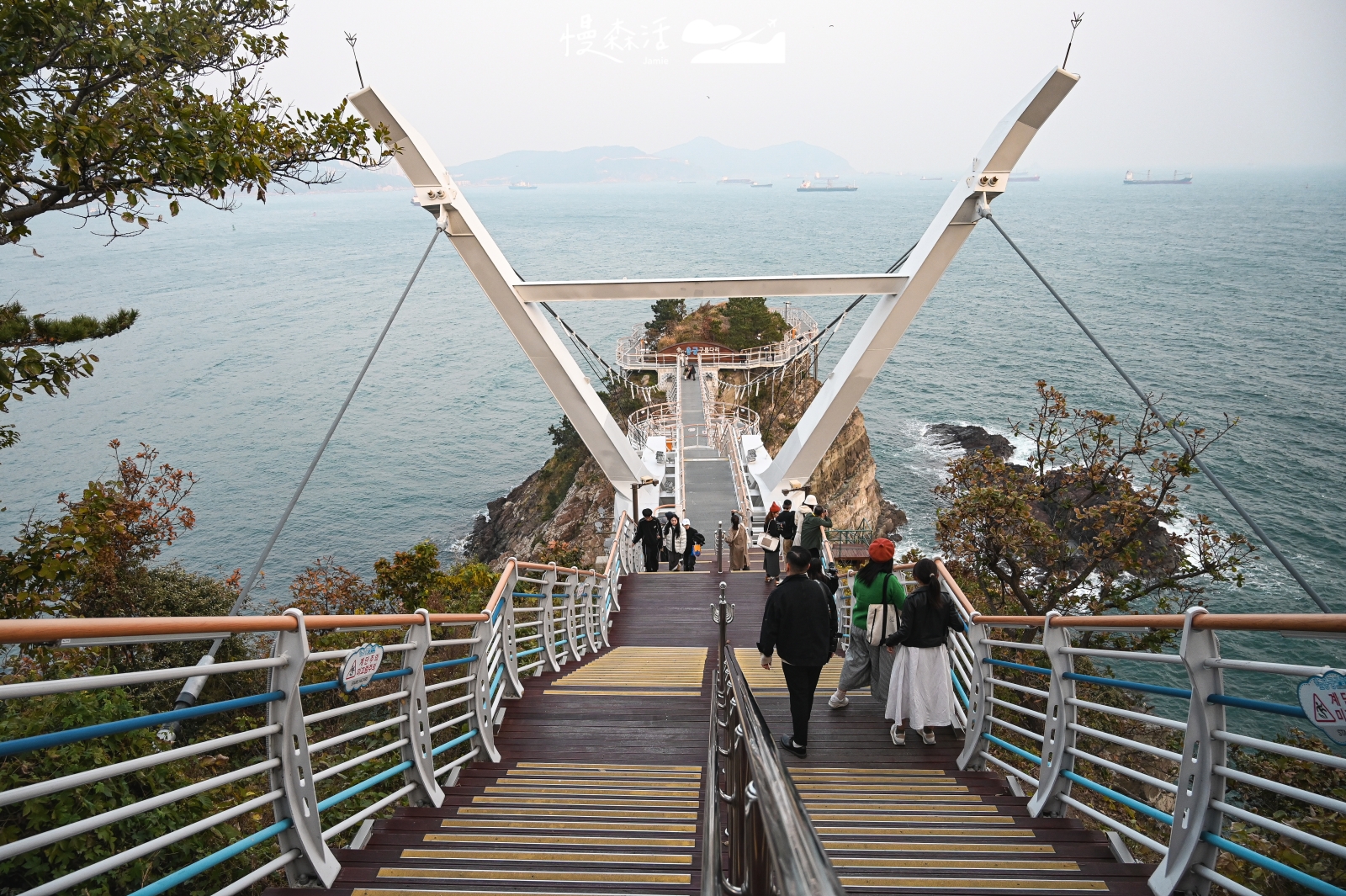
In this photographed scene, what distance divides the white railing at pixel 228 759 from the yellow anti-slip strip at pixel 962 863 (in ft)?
1.98

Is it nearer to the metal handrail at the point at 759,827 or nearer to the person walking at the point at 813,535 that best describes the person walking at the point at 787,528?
the person walking at the point at 813,535

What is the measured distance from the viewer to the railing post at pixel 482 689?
435 cm

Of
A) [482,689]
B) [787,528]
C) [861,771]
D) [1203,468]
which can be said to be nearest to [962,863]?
[861,771]

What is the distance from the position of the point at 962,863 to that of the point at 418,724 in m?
2.36

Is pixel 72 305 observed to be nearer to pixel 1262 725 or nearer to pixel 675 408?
pixel 675 408

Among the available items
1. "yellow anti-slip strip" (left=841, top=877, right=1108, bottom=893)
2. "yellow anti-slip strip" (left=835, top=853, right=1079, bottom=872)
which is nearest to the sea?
"yellow anti-slip strip" (left=835, top=853, right=1079, bottom=872)

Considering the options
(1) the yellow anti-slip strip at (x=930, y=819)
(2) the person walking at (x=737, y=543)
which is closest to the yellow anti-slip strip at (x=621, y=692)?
(1) the yellow anti-slip strip at (x=930, y=819)

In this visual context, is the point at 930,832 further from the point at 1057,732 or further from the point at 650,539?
the point at 650,539

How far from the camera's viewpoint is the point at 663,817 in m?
3.52

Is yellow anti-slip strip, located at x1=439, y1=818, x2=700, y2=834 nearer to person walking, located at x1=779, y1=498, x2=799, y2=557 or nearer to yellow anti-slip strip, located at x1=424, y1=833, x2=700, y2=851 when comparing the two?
yellow anti-slip strip, located at x1=424, y1=833, x2=700, y2=851

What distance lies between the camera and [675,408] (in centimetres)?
2508

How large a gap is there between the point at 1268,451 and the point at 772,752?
38740mm

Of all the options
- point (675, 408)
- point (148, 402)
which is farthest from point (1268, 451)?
point (148, 402)

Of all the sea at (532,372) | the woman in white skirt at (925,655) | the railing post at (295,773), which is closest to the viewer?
the railing post at (295,773)
